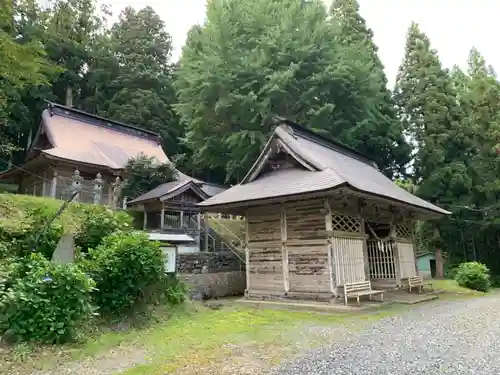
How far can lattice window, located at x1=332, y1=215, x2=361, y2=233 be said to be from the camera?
35.4ft

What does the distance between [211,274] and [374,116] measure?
1577 centimetres

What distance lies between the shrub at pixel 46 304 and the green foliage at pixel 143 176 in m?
12.1

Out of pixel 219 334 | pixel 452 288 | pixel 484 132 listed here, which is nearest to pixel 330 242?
pixel 219 334

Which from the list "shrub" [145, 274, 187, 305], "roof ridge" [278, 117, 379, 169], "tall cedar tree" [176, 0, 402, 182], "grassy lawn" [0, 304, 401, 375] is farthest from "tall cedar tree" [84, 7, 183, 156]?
"grassy lawn" [0, 304, 401, 375]

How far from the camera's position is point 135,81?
31297 mm

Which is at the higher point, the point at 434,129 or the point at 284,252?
the point at 434,129

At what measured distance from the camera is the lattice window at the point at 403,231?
14.4m

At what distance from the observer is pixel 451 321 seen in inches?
326

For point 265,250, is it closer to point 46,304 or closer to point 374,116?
point 46,304

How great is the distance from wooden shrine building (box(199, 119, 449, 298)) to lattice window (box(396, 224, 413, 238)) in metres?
0.61

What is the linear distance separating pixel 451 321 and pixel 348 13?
2564 centimetres

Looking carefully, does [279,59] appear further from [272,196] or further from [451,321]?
[451,321]

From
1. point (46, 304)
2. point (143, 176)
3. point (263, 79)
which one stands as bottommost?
point (46, 304)

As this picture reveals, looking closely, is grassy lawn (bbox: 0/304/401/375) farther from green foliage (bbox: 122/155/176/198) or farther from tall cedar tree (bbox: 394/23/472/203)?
tall cedar tree (bbox: 394/23/472/203)
